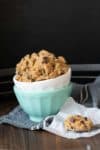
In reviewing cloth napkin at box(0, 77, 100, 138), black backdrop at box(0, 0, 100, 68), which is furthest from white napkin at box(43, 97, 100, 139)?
black backdrop at box(0, 0, 100, 68)

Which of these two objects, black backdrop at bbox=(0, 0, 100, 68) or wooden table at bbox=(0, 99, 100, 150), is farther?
black backdrop at bbox=(0, 0, 100, 68)

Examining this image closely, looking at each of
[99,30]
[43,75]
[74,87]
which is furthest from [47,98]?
[99,30]

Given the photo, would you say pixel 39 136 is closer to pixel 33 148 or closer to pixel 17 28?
pixel 33 148

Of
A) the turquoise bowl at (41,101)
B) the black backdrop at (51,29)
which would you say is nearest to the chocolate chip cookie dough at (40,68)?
the turquoise bowl at (41,101)

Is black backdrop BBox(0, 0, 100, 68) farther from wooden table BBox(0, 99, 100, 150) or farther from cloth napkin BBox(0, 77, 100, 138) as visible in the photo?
wooden table BBox(0, 99, 100, 150)

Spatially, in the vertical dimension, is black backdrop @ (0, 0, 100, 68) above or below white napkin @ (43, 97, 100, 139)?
above
